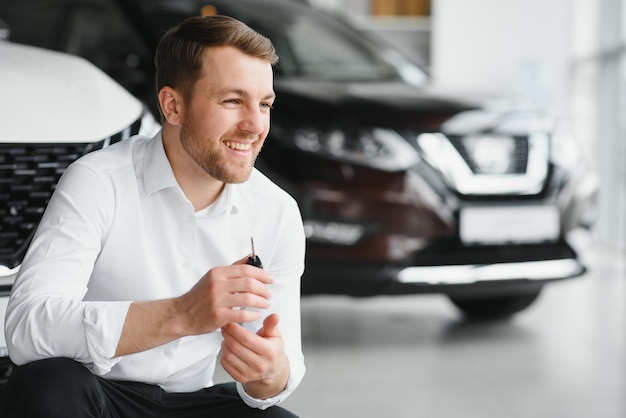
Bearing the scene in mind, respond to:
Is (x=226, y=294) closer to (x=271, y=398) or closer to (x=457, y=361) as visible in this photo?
(x=271, y=398)

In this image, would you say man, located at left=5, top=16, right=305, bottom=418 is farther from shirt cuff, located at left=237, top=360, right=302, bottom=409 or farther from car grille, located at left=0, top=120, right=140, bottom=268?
car grille, located at left=0, top=120, right=140, bottom=268

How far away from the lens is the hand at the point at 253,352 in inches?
56.9

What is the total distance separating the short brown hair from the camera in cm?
154

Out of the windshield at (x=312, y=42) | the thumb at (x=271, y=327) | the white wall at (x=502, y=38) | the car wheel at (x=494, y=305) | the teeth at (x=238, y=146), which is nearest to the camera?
the thumb at (x=271, y=327)

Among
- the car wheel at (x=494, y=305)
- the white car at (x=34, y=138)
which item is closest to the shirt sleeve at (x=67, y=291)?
the white car at (x=34, y=138)

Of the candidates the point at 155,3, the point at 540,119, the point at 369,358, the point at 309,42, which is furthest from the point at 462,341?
the point at 155,3

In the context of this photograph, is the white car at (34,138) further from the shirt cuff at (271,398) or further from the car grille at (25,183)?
→ the shirt cuff at (271,398)

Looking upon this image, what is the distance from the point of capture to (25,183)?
2.11 meters

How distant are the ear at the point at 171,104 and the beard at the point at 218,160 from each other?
32 millimetres

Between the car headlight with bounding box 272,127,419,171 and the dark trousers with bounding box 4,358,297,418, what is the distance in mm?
1725

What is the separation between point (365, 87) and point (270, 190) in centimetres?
199

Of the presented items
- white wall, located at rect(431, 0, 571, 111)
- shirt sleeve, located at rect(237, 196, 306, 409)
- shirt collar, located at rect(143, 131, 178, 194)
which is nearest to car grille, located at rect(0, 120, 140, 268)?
shirt collar, located at rect(143, 131, 178, 194)

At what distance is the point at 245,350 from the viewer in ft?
4.75

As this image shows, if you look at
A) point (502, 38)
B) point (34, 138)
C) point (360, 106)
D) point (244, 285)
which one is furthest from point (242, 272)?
point (502, 38)
